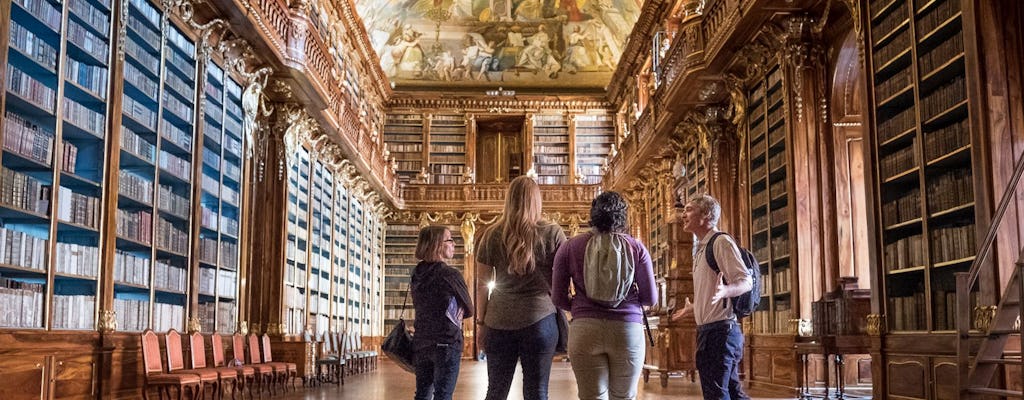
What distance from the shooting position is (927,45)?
21.5 ft

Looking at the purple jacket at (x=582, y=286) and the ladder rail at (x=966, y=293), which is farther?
the ladder rail at (x=966, y=293)

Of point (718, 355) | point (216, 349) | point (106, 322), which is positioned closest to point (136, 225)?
point (106, 322)

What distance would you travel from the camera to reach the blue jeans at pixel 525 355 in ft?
11.0

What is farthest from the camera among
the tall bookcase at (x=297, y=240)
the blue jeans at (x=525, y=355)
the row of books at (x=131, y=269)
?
the tall bookcase at (x=297, y=240)

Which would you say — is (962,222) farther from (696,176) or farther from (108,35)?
(696,176)

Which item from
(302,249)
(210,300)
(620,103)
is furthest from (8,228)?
(620,103)

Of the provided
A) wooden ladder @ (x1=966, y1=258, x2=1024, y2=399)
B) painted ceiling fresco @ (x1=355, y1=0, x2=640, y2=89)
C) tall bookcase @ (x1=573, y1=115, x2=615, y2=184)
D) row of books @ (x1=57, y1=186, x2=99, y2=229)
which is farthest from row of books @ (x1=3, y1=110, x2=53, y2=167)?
tall bookcase @ (x1=573, y1=115, x2=615, y2=184)

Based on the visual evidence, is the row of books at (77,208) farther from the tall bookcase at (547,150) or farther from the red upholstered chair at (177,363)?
the tall bookcase at (547,150)

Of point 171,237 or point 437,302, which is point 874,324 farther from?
point 171,237

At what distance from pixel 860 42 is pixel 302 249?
922 centimetres

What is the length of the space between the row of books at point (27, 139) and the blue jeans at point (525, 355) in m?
3.62

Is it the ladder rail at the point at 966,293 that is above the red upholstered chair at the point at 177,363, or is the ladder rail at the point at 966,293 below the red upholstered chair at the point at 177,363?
above

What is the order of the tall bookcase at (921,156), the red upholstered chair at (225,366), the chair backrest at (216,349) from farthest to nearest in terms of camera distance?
the chair backrest at (216,349) → the red upholstered chair at (225,366) → the tall bookcase at (921,156)

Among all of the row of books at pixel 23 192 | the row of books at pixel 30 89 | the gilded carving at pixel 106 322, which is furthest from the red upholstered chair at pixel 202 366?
the row of books at pixel 30 89
